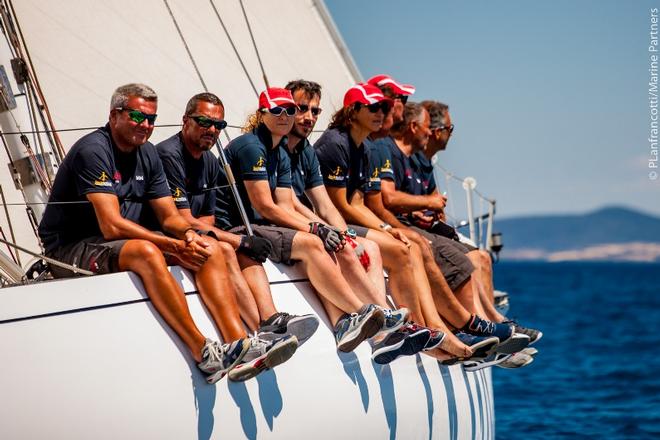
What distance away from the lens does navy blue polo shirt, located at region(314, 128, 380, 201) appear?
22.4 ft

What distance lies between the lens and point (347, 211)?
22.5 feet

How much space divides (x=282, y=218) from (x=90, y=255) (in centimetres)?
118

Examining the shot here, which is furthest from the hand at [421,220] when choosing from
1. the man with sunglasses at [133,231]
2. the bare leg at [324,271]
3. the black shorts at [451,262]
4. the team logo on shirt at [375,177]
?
the man with sunglasses at [133,231]

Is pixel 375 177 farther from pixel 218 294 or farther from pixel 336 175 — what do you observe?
pixel 218 294

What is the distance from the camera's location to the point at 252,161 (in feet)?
19.6

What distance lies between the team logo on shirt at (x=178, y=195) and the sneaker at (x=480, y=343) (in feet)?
6.43

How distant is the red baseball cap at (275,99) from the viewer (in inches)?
238

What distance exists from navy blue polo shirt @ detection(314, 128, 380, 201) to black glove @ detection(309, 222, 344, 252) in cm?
96

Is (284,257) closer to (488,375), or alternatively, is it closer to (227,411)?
(227,411)

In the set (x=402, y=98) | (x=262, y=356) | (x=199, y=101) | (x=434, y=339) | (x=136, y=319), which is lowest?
(x=434, y=339)

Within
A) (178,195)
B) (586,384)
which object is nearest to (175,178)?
(178,195)

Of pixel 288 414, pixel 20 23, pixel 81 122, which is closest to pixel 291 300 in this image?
pixel 288 414

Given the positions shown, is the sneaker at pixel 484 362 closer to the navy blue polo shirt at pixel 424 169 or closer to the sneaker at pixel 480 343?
the sneaker at pixel 480 343

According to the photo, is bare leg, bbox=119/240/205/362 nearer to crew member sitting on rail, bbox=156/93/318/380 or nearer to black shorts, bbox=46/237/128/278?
black shorts, bbox=46/237/128/278
